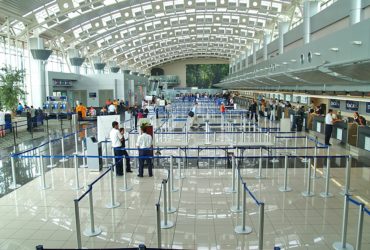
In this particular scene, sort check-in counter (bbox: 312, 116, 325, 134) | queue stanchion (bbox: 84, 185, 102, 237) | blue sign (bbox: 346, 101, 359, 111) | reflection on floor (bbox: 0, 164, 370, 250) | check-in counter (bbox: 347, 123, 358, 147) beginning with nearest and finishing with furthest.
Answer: reflection on floor (bbox: 0, 164, 370, 250)
queue stanchion (bbox: 84, 185, 102, 237)
check-in counter (bbox: 347, 123, 358, 147)
blue sign (bbox: 346, 101, 359, 111)
check-in counter (bbox: 312, 116, 325, 134)

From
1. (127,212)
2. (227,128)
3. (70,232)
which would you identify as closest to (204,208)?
(127,212)

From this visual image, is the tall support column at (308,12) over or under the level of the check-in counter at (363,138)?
over

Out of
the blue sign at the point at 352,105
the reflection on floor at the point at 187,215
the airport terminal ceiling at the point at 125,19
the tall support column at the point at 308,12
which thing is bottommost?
the reflection on floor at the point at 187,215

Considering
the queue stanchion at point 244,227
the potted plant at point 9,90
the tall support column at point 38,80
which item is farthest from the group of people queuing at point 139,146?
the tall support column at point 38,80

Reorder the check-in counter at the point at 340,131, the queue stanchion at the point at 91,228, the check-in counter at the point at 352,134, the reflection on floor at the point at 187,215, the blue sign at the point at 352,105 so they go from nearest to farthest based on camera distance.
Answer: the reflection on floor at the point at 187,215, the queue stanchion at the point at 91,228, the check-in counter at the point at 352,134, the check-in counter at the point at 340,131, the blue sign at the point at 352,105

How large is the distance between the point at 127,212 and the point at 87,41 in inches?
1335

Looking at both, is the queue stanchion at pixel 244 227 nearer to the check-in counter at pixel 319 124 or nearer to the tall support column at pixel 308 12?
the check-in counter at pixel 319 124

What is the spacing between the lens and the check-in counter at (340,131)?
14.0 metres

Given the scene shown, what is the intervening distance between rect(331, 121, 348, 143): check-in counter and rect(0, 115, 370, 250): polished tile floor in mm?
4130

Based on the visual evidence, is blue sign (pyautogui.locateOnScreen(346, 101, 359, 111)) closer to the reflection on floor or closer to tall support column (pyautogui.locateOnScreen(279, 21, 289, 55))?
tall support column (pyautogui.locateOnScreen(279, 21, 289, 55))

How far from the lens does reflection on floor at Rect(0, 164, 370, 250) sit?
5676 mm

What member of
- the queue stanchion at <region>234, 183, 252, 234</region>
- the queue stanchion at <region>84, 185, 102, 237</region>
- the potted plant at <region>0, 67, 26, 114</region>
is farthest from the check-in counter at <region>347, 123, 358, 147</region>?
the potted plant at <region>0, 67, 26, 114</region>

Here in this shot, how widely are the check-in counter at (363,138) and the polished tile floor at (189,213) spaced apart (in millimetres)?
2099

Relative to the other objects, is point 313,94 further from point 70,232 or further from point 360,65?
point 70,232
